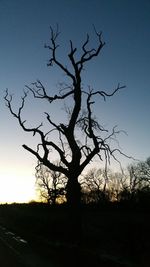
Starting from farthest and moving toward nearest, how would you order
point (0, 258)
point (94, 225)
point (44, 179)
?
1. point (44, 179)
2. point (94, 225)
3. point (0, 258)

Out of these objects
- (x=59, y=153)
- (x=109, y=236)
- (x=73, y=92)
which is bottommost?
(x=109, y=236)

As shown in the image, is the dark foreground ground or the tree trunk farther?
the tree trunk

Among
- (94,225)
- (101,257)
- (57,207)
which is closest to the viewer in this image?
(101,257)

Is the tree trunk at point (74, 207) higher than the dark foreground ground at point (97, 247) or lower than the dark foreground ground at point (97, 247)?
higher

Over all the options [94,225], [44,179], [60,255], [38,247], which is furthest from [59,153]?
[44,179]

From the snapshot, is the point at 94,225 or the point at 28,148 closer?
the point at 28,148

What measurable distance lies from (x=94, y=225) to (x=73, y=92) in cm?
1273

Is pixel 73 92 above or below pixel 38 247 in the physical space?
above

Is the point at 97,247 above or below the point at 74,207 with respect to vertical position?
below

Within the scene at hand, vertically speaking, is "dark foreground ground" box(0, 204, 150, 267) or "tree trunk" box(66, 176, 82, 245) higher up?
"tree trunk" box(66, 176, 82, 245)

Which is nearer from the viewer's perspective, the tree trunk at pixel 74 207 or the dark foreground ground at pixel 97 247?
the dark foreground ground at pixel 97 247

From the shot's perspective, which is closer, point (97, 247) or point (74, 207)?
point (97, 247)

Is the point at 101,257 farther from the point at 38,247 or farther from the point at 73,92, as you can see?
the point at 73,92

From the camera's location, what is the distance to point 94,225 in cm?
3078
